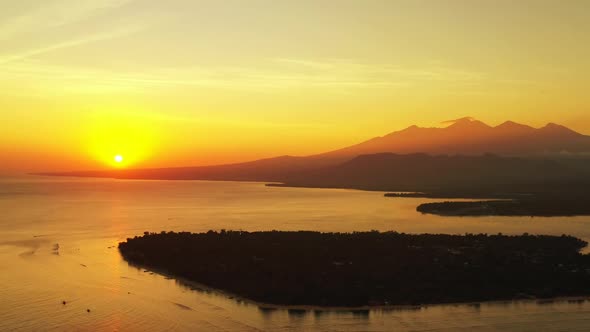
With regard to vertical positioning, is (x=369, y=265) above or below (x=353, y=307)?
above

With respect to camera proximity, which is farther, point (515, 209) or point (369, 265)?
point (515, 209)

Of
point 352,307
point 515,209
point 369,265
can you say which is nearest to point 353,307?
point 352,307

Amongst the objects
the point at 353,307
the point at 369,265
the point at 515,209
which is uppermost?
the point at 515,209

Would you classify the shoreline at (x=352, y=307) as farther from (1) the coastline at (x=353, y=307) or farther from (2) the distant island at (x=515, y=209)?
(2) the distant island at (x=515, y=209)

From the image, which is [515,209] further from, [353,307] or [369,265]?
[353,307]

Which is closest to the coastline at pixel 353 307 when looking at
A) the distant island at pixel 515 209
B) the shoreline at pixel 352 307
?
the shoreline at pixel 352 307

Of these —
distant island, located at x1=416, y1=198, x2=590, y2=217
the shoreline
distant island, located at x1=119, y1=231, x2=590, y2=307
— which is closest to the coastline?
the shoreline

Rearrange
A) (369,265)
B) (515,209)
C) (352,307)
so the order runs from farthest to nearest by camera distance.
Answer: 1. (515,209)
2. (369,265)
3. (352,307)
